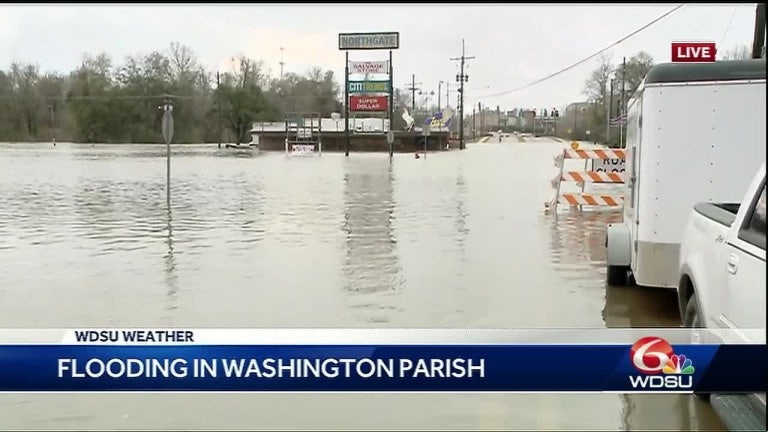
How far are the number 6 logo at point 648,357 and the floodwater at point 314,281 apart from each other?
56.1 inches

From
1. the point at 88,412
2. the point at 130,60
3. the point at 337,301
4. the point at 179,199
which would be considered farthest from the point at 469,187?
the point at 88,412

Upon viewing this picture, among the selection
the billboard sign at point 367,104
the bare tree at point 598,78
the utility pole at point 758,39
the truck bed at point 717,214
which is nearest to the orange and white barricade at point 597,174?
the utility pole at point 758,39

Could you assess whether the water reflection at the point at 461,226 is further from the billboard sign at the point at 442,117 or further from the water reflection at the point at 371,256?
the billboard sign at the point at 442,117

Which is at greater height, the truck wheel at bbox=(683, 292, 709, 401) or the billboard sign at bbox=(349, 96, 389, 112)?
the billboard sign at bbox=(349, 96, 389, 112)

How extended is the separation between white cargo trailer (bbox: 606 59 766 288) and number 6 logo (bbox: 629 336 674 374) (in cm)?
349

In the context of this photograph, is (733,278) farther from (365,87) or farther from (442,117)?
(365,87)

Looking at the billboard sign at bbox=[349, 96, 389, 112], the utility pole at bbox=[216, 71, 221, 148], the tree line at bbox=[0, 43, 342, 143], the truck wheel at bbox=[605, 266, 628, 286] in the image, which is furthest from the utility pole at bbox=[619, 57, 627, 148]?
the billboard sign at bbox=[349, 96, 389, 112]

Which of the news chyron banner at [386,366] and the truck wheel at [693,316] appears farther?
the truck wheel at [693,316]

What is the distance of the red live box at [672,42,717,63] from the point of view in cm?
623

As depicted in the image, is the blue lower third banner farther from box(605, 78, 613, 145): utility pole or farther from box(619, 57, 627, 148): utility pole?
box(605, 78, 613, 145): utility pole

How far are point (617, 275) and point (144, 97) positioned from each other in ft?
25.1

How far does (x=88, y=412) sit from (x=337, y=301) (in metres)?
3.29

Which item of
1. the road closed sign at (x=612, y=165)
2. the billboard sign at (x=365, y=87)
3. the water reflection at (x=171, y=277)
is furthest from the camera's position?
the billboard sign at (x=365, y=87)

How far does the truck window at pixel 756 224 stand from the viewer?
3.35 meters
